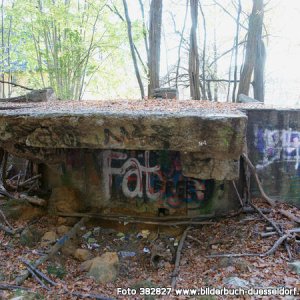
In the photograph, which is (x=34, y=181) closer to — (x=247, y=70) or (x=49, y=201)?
(x=49, y=201)

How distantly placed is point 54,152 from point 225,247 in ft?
10.7

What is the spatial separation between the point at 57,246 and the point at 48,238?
1.51ft

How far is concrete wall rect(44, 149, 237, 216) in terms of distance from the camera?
248 inches

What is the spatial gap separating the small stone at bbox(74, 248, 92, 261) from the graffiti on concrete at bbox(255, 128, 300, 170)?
134 inches

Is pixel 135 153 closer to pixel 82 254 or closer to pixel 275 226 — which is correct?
pixel 82 254

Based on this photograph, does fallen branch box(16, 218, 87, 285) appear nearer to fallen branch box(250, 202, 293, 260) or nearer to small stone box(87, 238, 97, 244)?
small stone box(87, 238, 97, 244)

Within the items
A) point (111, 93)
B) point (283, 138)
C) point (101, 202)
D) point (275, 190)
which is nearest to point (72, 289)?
point (101, 202)

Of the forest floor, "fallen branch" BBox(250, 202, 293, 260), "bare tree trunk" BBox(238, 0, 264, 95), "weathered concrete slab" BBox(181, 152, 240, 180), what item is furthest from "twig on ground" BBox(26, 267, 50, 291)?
"bare tree trunk" BBox(238, 0, 264, 95)

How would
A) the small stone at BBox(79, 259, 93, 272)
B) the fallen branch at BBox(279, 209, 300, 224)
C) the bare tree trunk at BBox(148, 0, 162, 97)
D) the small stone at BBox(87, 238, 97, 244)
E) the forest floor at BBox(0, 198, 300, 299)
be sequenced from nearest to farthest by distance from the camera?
the forest floor at BBox(0, 198, 300, 299) < the small stone at BBox(79, 259, 93, 272) < the fallen branch at BBox(279, 209, 300, 224) < the small stone at BBox(87, 238, 97, 244) < the bare tree trunk at BBox(148, 0, 162, 97)

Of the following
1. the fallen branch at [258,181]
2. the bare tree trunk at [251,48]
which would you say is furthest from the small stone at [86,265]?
the bare tree trunk at [251,48]

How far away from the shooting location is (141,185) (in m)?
6.41

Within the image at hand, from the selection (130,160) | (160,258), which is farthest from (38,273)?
(130,160)

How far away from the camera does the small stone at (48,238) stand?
19.0ft

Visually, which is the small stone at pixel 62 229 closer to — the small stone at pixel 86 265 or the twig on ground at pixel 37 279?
the small stone at pixel 86 265
